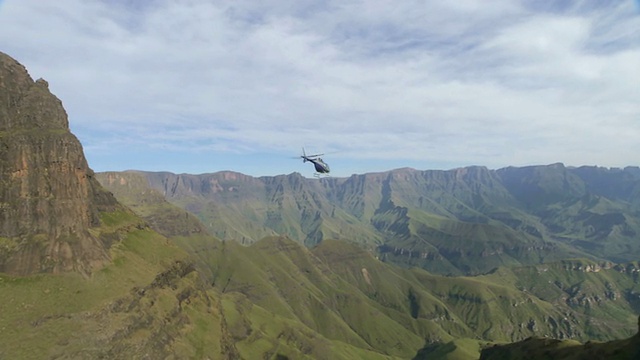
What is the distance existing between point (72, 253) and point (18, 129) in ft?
197

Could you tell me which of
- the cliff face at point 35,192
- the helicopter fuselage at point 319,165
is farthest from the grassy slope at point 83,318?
the helicopter fuselage at point 319,165

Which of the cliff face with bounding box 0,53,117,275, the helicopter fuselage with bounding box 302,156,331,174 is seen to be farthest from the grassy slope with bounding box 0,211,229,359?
the helicopter fuselage with bounding box 302,156,331,174

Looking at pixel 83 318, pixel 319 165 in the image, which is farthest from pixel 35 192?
pixel 319 165

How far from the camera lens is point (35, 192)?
181875mm

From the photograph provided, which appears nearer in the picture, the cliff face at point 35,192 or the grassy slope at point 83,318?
the grassy slope at point 83,318

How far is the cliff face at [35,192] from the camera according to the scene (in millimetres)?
170750

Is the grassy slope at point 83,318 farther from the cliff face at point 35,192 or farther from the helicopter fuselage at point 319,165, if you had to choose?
the helicopter fuselage at point 319,165

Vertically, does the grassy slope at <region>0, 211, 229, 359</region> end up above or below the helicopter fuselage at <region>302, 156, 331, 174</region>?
below

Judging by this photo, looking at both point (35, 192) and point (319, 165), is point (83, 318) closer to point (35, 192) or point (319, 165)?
point (35, 192)

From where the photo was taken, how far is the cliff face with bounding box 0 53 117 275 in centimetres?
17075

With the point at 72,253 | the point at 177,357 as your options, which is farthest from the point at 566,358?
the point at 72,253

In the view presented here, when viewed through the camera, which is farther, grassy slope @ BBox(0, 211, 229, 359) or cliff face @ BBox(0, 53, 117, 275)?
cliff face @ BBox(0, 53, 117, 275)

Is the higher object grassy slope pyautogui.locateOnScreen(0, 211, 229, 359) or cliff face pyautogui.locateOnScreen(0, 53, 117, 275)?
cliff face pyautogui.locateOnScreen(0, 53, 117, 275)

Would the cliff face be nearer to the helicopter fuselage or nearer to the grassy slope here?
the grassy slope
